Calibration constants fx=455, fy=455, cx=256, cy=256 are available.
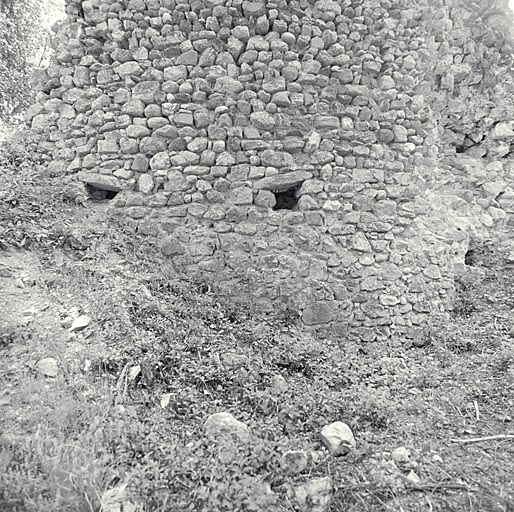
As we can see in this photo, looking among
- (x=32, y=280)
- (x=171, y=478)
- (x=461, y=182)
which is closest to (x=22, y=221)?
(x=32, y=280)

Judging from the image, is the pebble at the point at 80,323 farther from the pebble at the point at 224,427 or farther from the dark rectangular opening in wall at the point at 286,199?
the dark rectangular opening in wall at the point at 286,199

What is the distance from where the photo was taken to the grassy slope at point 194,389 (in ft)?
8.50

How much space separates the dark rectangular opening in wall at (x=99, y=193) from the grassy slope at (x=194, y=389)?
0.65 feet

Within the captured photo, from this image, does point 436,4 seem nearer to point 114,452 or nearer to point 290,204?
point 290,204

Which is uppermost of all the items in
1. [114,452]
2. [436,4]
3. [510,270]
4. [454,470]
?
[436,4]

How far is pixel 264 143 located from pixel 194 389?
271 cm

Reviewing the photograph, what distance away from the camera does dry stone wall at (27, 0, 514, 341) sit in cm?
490

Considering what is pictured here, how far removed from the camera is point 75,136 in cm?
519

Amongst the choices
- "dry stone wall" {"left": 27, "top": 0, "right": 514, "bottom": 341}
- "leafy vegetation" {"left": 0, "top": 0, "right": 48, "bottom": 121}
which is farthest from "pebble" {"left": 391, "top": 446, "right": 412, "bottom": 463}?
"leafy vegetation" {"left": 0, "top": 0, "right": 48, "bottom": 121}

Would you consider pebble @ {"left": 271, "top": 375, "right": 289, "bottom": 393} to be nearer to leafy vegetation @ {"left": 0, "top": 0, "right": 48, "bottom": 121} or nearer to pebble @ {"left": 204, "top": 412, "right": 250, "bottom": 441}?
pebble @ {"left": 204, "top": 412, "right": 250, "bottom": 441}

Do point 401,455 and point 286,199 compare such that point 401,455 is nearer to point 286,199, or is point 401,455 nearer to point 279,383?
point 279,383

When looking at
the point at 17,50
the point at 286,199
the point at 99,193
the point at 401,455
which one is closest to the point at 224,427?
the point at 401,455

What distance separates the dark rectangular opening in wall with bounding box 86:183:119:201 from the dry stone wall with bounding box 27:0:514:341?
46 mm

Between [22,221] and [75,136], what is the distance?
1235mm
